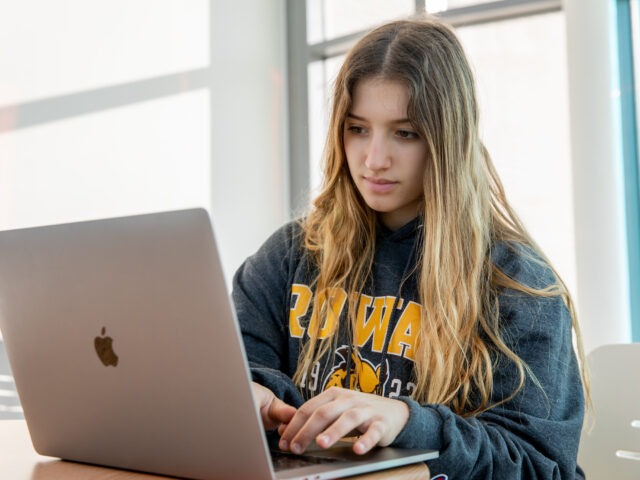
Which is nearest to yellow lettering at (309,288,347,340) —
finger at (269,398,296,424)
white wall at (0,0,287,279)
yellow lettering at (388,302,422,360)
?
yellow lettering at (388,302,422,360)

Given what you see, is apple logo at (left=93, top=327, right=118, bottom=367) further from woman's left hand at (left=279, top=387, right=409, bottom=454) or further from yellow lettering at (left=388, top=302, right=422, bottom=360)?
yellow lettering at (left=388, top=302, right=422, bottom=360)

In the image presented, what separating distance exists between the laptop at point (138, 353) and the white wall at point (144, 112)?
128 cm

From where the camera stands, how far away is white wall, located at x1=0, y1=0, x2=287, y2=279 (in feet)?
7.22

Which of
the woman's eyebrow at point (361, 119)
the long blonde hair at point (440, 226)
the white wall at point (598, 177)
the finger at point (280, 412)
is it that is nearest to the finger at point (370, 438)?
the finger at point (280, 412)

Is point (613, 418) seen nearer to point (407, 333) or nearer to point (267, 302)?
point (407, 333)

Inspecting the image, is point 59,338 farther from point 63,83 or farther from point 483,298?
point 63,83

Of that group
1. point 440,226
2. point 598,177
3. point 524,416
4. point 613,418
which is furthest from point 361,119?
point 598,177

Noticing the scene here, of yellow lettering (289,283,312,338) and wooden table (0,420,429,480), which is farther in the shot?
yellow lettering (289,283,312,338)

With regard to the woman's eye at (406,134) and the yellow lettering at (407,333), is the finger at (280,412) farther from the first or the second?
the woman's eye at (406,134)

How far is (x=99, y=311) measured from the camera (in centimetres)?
84

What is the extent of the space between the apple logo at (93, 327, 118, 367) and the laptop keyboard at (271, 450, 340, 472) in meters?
0.18

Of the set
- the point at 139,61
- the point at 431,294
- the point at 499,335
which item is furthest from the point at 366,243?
the point at 139,61

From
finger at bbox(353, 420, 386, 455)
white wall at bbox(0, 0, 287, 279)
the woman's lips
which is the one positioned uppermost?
white wall at bbox(0, 0, 287, 279)

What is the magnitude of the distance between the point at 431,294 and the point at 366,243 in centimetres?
19
